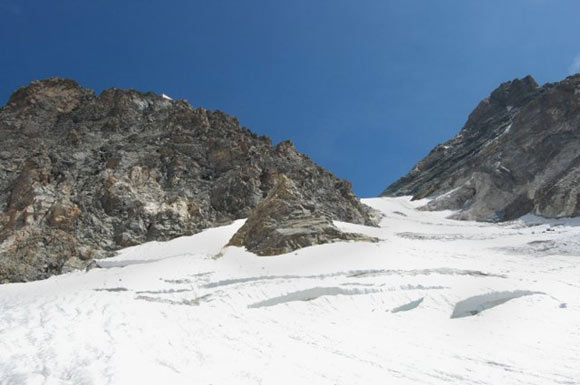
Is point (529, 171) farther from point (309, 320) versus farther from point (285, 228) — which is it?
point (309, 320)

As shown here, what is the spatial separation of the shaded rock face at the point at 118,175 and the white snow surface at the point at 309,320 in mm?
5003

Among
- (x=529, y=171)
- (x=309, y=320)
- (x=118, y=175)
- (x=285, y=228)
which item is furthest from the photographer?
(x=529, y=171)

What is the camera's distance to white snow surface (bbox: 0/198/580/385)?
805 centimetres

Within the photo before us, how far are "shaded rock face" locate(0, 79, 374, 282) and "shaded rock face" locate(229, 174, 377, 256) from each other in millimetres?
7542

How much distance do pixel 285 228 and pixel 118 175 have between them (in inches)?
671

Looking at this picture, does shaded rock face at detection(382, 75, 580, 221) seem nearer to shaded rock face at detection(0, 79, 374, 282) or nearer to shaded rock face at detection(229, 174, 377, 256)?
shaded rock face at detection(0, 79, 374, 282)

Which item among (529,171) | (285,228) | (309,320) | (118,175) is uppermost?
(529,171)

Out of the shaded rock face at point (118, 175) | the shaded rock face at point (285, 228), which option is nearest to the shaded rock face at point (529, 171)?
the shaded rock face at point (118, 175)

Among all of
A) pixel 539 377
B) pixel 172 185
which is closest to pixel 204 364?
pixel 539 377

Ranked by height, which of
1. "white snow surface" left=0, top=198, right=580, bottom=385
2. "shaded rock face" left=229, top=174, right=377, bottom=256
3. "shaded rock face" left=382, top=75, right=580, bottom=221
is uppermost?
"shaded rock face" left=382, top=75, right=580, bottom=221

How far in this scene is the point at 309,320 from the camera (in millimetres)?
12672

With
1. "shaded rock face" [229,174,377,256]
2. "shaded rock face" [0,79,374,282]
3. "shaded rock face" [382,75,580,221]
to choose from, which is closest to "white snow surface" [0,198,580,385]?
"shaded rock face" [229,174,377,256]

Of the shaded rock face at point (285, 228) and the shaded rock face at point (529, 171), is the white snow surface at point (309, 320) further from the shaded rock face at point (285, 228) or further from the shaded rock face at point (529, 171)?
the shaded rock face at point (529, 171)

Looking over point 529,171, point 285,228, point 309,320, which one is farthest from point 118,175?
point 529,171
